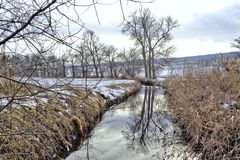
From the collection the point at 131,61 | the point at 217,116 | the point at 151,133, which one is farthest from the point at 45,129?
the point at 131,61

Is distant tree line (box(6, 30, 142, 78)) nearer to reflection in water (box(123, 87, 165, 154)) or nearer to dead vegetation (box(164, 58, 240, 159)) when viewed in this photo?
dead vegetation (box(164, 58, 240, 159))

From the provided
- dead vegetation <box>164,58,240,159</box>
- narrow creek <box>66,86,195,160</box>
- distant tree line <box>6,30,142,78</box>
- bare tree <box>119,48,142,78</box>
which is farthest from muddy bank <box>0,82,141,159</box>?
bare tree <box>119,48,142,78</box>

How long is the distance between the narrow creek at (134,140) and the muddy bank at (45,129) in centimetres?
29

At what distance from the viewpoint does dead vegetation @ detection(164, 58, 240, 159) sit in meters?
4.77

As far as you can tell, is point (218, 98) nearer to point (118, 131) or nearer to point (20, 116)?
point (118, 131)

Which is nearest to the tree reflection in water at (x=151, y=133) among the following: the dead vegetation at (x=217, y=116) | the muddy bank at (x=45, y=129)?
the dead vegetation at (x=217, y=116)

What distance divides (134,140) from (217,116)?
2.35 m

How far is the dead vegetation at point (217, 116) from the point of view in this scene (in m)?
4.77

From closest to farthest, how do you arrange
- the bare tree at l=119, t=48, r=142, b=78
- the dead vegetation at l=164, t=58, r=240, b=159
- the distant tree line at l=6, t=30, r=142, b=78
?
1. the distant tree line at l=6, t=30, r=142, b=78
2. the dead vegetation at l=164, t=58, r=240, b=159
3. the bare tree at l=119, t=48, r=142, b=78

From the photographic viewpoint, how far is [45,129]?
535 centimetres

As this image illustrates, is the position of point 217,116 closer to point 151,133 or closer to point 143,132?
point 151,133

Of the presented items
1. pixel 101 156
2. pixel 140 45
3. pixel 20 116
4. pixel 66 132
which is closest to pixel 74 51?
pixel 20 116

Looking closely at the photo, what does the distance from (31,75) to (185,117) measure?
5.53 meters

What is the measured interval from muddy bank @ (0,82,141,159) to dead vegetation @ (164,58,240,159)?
209cm
